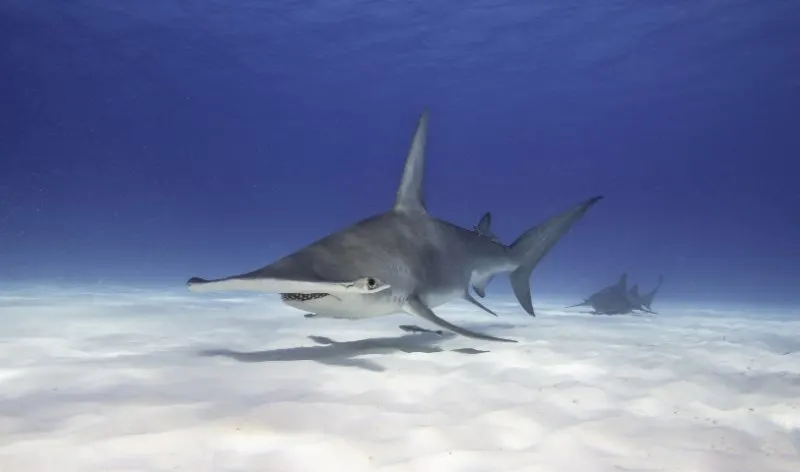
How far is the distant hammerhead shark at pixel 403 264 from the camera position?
319 cm

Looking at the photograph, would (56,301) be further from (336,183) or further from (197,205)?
(336,183)

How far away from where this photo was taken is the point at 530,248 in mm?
6512

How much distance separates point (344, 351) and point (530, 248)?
299 centimetres

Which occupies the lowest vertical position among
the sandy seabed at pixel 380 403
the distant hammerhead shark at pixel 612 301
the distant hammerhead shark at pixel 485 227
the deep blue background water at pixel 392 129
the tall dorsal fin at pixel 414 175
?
the sandy seabed at pixel 380 403

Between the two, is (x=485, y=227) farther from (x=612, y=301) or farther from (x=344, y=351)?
(x=612, y=301)

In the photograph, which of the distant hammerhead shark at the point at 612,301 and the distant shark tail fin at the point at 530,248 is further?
the distant hammerhead shark at the point at 612,301

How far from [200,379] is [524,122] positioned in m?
55.1

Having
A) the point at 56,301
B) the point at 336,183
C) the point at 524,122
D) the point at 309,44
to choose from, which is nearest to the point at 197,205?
the point at 336,183

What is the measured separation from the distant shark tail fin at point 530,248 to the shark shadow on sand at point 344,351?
1.60 meters

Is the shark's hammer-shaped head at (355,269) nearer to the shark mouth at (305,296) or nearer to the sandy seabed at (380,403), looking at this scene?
the shark mouth at (305,296)

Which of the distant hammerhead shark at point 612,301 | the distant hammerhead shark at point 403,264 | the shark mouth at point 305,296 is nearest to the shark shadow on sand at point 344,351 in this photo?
the distant hammerhead shark at point 403,264

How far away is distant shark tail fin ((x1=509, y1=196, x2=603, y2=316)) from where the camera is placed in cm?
623

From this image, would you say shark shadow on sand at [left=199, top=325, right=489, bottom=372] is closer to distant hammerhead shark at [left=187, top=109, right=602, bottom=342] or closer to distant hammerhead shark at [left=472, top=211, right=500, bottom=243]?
distant hammerhead shark at [left=187, top=109, right=602, bottom=342]

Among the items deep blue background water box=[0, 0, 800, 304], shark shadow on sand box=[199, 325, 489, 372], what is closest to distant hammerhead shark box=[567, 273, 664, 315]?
shark shadow on sand box=[199, 325, 489, 372]
